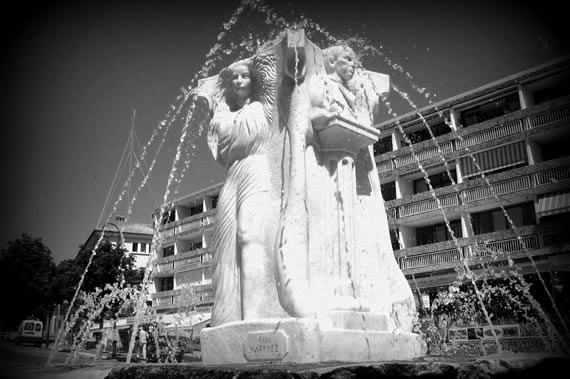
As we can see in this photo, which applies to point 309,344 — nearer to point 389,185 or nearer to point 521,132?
point 521,132

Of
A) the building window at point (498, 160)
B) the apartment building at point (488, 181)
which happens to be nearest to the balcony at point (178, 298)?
the apartment building at point (488, 181)

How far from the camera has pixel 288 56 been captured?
242 inches

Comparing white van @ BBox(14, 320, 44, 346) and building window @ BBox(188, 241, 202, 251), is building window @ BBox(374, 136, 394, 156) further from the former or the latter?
white van @ BBox(14, 320, 44, 346)

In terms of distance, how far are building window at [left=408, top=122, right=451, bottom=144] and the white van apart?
30.0m

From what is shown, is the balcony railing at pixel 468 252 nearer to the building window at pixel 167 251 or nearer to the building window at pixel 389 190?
the building window at pixel 389 190

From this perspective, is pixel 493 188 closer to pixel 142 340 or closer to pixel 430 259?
pixel 430 259

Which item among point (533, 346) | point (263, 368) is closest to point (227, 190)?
point (263, 368)

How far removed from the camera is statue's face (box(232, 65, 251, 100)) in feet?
22.2

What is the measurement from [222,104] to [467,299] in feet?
71.2

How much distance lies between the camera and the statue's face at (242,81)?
6.76 metres

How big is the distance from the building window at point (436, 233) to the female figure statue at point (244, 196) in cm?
3011

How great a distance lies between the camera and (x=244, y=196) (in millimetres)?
6156

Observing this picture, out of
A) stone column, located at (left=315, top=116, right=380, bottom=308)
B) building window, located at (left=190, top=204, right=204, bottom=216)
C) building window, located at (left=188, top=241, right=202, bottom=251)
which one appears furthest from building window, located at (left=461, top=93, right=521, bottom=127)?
stone column, located at (left=315, top=116, right=380, bottom=308)

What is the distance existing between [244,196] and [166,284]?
178ft
